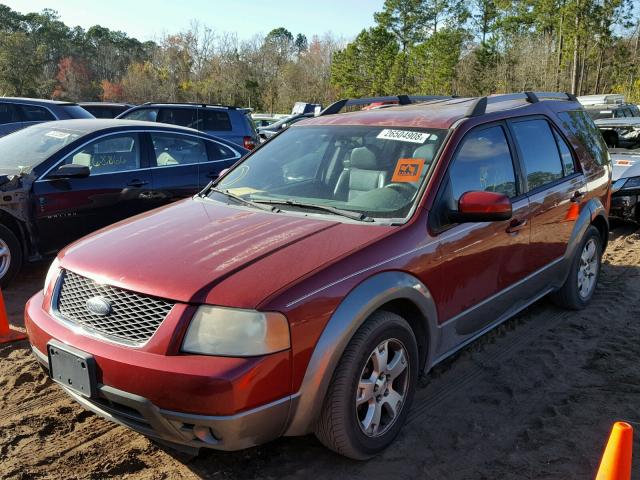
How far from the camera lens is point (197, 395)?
240 cm

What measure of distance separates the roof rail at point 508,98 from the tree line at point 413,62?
31.4m

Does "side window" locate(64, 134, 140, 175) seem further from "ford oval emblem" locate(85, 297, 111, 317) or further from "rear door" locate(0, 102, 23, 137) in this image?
"rear door" locate(0, 102, 23, 137)

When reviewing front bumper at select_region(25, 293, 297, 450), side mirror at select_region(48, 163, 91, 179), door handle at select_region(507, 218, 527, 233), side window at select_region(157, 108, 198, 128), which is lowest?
front bumper at select_region(25, 293, 297, 450)

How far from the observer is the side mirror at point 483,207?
3227 mm

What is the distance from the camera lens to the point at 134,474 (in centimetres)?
287

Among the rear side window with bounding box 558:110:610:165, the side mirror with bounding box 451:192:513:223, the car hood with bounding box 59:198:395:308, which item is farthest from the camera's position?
the rear side window with bounding box 558:110:610:165

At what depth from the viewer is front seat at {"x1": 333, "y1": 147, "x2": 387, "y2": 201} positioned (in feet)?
11.8

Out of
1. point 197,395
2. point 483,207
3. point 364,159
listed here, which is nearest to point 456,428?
point 483,207

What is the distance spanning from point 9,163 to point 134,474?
4.11 metres

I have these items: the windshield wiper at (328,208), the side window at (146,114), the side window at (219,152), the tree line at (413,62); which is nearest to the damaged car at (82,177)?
the side window at (219,152)

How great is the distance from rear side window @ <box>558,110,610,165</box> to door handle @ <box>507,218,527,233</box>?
A: 53.1 inches

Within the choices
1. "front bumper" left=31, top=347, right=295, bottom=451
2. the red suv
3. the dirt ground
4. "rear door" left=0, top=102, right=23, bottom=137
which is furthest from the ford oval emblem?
"rear door" left=0, top=102, right=23, bottom=137

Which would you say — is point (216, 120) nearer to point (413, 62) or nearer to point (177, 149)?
point (177, 149)

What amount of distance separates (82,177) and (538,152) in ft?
13.7
